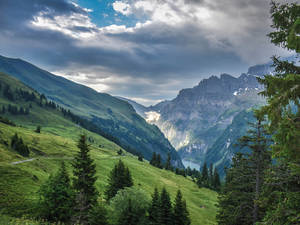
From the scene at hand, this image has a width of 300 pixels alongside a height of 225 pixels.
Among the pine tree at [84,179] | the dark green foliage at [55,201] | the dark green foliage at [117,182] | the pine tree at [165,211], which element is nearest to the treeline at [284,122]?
the dark green foliage at [55,201]

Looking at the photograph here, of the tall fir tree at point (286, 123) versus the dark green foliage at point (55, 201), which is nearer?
the tall fir tree at point (286, 123)

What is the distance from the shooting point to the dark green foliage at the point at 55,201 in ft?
91.8

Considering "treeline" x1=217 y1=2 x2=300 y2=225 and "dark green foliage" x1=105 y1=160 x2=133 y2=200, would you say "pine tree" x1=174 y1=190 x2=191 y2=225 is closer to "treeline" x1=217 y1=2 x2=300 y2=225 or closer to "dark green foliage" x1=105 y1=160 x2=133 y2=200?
"dark green foliage" x1=105 y1=160 x2=133 y2=200

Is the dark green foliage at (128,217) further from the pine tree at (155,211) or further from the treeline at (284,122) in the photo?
the treeline at (284,122)

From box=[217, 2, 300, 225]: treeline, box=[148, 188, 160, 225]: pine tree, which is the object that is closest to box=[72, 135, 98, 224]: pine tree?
box=[148, 188, 160, 225]: pine tree

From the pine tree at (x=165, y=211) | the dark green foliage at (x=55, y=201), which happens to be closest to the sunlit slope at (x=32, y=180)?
the dark green foliage at (x=55, y=201)

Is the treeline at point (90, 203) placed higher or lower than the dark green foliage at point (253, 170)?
lower

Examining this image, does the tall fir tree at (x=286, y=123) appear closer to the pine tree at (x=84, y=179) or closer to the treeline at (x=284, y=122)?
the treeline at (x=284, y=122)

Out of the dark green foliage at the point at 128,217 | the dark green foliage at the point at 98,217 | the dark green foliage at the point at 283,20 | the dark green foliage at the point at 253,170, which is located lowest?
the dark green foliage at the point at 128,217

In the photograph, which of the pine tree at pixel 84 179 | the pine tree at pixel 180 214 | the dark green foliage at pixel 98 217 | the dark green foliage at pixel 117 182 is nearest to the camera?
the dark green foliage at pixel 98 217

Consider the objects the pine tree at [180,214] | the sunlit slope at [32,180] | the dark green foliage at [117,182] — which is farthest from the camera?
the dark green foliage at [117,182]

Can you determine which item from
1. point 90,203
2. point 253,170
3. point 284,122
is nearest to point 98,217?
point 90,203

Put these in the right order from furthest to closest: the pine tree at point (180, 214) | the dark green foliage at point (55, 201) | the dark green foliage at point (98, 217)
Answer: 1. the pine tree at point (180, 214)
2. the dark green foliage at point (98, 217)
3. the dark green foliage at point (55, 201)

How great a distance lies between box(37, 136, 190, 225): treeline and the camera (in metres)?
28.7
